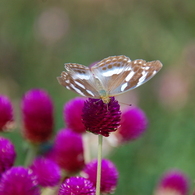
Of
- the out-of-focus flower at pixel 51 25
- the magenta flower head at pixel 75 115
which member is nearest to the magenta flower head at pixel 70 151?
the magenta flower head at pixel 75 115

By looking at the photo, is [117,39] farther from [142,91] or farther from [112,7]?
[142,91]

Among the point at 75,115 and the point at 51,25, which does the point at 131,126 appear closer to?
the point at 75,115

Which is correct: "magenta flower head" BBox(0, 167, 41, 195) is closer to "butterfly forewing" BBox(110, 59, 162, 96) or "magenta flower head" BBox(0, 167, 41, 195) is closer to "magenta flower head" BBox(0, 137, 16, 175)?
"magenta flower head" BBox(0, 137, 16, 175)

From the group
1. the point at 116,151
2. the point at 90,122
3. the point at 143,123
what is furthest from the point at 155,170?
the point at 90,122

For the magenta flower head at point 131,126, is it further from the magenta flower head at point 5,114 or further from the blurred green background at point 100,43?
the blurred green background at point 100,43

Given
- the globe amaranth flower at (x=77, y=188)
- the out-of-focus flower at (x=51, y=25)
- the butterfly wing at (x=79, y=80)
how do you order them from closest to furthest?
the globe amaranth flower at (x=77, y=188), the butterfly wing at (x=79, y=80), the out-of-focus flower at (x=51, y=25)
